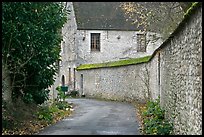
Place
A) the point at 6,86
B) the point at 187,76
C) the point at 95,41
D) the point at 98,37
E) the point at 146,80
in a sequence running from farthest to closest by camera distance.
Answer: the point at 95,41
the point at 98,37
the point at 146,80
the point at 6,86
the point at 187,76

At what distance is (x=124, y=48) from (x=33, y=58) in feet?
94.2

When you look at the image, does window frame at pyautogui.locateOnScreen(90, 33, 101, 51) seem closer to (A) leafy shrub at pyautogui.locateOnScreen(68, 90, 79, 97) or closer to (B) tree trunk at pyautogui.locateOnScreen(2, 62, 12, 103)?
(A) leafy shrub at pyautogui.locateOnScreen(68, 90, 79, 97)

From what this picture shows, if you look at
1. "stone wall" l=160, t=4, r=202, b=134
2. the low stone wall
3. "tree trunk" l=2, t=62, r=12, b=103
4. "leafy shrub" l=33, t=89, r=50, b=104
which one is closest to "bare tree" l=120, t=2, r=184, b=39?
the low stone wall

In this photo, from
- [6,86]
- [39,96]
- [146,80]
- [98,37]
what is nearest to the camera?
[6,86]

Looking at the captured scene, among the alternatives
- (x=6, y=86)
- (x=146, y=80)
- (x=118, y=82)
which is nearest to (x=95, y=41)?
(x=118, y=82)

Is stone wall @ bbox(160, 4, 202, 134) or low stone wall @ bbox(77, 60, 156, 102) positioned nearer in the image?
stone wall @ bbox(160, 4, 202, 134)

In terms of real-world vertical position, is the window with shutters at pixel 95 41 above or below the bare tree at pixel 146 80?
above

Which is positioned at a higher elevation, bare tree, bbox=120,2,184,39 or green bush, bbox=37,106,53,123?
bare tree, bbox=120,2,184,39

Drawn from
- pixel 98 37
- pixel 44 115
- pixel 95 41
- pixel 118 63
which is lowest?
pixel 44 115

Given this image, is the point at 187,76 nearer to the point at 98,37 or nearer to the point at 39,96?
the point at 39,96

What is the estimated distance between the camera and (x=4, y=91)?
13.9 m

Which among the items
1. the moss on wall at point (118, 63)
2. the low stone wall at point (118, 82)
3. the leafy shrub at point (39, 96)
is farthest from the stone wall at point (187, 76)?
the moss on wall at point (118, 63)

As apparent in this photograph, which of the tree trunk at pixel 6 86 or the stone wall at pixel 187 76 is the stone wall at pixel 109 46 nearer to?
the tree trunk at pixel 6 86

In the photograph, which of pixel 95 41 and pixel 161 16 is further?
pixel 95 41
